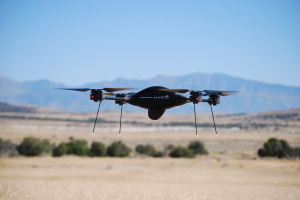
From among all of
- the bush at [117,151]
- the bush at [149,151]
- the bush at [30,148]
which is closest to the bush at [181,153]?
the bush at [149,151]

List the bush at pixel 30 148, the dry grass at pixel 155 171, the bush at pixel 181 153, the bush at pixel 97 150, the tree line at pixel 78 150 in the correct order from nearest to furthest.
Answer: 1. the dry grass at pixel 155 171
2. the bush at pixel 30 148
3. the tree line at pixel 78 150
4. the bush at pixel 97 150
5. the bush at pixel 181 153

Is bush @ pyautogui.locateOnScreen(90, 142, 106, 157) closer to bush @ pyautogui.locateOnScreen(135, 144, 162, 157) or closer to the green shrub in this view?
the green shrub

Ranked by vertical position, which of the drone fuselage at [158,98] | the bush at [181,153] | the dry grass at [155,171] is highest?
the drone fuselage at [158,98]

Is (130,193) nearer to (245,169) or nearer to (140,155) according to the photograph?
(245,169)

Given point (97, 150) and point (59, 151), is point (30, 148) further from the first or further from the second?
point (97, 150)

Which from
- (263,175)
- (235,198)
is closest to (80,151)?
(263,175)

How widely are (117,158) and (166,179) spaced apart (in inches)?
1211

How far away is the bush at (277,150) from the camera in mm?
111125

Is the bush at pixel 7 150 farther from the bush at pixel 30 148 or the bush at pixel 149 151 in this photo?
the bush at pixel 149 151

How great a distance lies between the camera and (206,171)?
288 ft

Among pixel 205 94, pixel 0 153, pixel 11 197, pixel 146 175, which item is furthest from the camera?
pixel 0 153

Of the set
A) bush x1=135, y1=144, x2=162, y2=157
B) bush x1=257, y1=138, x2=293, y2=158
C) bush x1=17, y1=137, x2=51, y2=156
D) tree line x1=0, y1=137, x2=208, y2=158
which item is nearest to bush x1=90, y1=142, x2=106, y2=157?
tree line x1=0, y1=137, x2=208, y2=158

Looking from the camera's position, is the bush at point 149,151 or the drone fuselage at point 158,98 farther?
the bush at point 149,151

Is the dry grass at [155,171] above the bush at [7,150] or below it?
below
